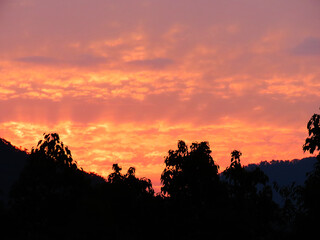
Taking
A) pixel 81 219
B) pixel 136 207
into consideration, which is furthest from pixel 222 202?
pixel 81 219

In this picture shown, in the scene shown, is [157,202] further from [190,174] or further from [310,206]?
[310,206]

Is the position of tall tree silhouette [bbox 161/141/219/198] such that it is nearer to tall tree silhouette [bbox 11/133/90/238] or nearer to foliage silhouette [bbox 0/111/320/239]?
foliage silhouette [bbox 0/111/320/239]

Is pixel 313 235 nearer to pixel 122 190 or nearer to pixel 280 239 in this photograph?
pixel 280 239

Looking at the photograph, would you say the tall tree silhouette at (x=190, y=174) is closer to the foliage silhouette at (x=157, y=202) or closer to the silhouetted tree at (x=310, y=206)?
the foliage silhouette at (x=157, y=202)

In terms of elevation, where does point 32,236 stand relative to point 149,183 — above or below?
below

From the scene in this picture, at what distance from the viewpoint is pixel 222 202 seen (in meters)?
33.4

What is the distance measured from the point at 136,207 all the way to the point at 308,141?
22907 millimetres

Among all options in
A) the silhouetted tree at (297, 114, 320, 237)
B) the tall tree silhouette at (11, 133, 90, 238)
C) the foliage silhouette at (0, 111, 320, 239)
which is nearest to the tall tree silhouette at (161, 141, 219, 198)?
the foliage silhouette at (0, 111, 320, 239)

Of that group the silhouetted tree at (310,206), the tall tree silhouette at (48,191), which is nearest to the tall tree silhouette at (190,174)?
the tall tree silhouette at (48,191)

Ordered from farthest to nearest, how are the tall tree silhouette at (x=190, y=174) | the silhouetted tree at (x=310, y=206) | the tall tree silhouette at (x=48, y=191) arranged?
the tall tree silhouette at (x=190, y=174) → the tall tree silhouette at (x=48, y=191) → the silhouetted tree at (x=310, y=206)

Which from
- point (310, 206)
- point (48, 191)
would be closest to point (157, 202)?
point (48, 191)

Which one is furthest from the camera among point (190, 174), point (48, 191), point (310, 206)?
point (190, 174)

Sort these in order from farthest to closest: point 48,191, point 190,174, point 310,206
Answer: point 190,174 < point 48,191 < point 310,206

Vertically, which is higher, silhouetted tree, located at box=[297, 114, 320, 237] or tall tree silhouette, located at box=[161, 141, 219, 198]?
tall tree silhouette, located at box=[161, 141, 219, 198]
